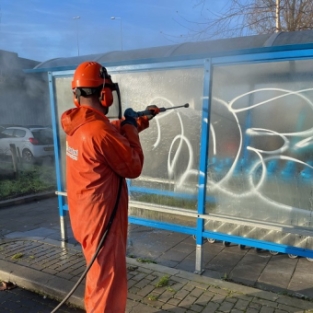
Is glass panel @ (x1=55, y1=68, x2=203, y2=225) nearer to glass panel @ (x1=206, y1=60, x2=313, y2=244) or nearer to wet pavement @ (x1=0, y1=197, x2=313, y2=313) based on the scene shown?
glass panel @ (x1=206, y1=60, x2=313, y2=244)

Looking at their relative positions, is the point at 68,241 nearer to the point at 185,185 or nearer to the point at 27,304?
the point at 27,304

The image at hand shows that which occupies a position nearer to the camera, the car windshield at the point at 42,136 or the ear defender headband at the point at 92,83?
the ear defender headband at the point at 92,83

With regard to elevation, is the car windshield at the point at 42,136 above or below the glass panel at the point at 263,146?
below

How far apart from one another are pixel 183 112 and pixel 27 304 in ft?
8.20

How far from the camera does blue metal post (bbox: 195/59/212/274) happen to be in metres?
2.87

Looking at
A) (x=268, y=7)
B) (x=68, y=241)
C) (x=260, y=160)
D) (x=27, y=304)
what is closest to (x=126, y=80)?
(x=260, y=160)

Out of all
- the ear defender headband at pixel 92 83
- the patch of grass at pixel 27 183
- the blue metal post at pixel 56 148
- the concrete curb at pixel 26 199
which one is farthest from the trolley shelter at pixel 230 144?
the patch of grass at pixel 27 183

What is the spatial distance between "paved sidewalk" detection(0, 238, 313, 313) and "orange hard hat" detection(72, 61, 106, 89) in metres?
1.89

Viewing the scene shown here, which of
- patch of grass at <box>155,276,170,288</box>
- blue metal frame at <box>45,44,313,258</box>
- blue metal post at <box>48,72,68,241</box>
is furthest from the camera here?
blue metal post at <box>48,72,68,241</box>

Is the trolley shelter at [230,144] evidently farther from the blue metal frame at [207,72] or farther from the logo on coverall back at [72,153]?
the logo on coverall back at [72,153]

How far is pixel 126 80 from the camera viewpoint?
11.7 ft

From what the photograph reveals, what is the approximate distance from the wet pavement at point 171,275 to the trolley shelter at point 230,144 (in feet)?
1.31

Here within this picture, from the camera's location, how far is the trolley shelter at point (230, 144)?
2.78m

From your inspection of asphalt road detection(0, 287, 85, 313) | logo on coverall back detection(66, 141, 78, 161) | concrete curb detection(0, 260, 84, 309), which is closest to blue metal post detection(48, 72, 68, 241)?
concrete curb detection(0, 260, 84, 309)
